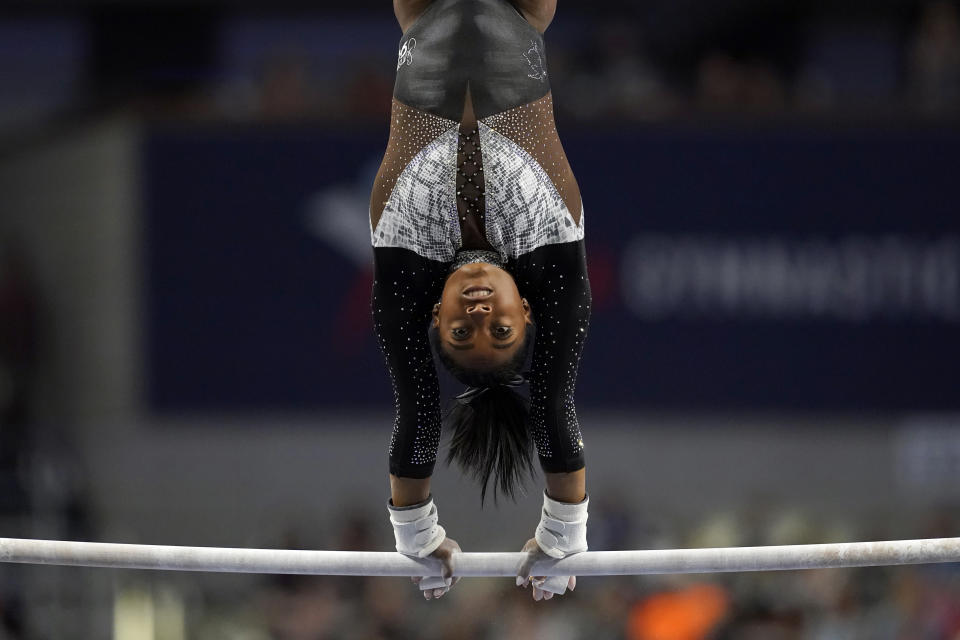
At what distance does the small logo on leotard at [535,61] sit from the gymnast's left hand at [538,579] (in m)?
1.32

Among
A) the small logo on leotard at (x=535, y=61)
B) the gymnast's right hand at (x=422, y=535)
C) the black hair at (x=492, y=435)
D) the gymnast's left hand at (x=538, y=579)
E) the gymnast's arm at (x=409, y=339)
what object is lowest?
the gymnast's left hand at (x=538, y=579)

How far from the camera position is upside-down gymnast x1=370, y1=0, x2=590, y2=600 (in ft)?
11.7

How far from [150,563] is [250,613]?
149 inches

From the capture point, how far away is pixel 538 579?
400cm

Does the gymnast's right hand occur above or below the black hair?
below

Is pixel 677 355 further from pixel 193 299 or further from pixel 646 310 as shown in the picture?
pixel 193 299

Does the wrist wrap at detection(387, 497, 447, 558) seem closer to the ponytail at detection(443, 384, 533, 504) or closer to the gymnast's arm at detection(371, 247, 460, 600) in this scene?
the gymnast's arm at detection(371, 247, 460, 600)

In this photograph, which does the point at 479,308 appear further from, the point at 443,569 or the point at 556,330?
the point at 443,569

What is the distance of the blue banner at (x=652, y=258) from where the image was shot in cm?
845

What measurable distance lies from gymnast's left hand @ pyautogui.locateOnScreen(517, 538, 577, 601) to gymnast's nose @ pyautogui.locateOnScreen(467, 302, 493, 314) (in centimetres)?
82

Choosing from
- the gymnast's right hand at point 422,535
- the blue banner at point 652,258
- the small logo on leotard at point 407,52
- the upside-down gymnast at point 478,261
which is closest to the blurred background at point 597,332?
the blue banner at point 652,258

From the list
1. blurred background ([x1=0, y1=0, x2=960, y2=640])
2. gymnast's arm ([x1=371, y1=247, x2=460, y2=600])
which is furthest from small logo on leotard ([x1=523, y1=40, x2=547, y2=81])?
blurred background ([x1=0, y1=0, x2=960, y2=640])

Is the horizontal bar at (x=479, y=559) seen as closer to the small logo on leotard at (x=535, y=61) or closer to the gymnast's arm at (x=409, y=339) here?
the gymnast's arm at (x=409, y=339)

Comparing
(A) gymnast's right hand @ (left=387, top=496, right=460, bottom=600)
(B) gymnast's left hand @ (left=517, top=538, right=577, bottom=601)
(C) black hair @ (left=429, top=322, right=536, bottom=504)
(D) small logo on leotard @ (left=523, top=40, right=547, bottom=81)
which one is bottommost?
(B) gymnast's left hand @ (left=517, top=538, right=577, bottom=601)
